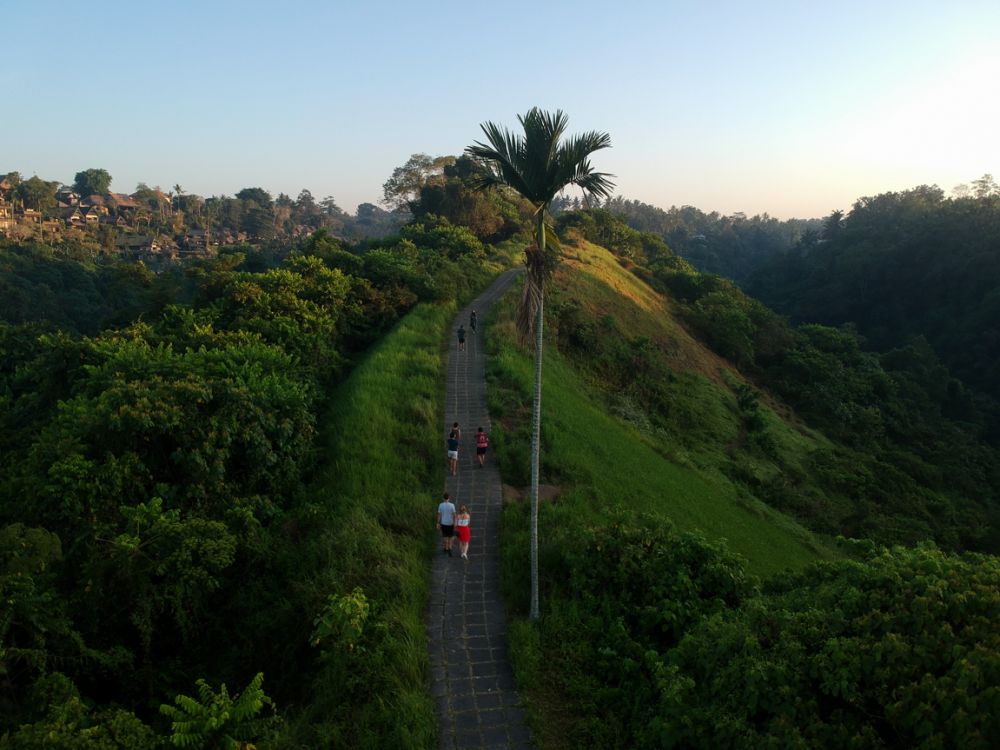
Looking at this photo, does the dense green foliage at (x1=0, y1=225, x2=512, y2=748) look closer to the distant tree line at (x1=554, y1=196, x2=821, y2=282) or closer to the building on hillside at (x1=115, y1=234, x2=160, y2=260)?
the building on hillside at (x1=115, y1=234, x2=160, y2=260)

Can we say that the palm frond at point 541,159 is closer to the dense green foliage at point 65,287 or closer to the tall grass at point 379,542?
the tall grass at point 379,542

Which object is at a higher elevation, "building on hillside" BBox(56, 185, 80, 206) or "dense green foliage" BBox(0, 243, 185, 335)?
"building on hillside" BBox(56, 185, 80, 206)

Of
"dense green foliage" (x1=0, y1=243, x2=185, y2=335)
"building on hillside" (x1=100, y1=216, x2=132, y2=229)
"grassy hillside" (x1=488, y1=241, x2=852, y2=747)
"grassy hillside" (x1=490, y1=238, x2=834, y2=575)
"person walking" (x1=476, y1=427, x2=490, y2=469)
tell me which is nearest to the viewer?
"grassy hillside" (x1=488, y1=241, x2=852, y2=747)

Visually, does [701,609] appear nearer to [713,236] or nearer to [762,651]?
[762,651]

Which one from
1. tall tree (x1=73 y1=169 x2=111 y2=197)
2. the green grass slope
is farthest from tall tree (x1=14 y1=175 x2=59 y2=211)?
the green grass slope

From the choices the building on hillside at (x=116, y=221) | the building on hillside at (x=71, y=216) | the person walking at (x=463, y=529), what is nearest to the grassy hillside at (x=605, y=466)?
the person walking at (x=463, y=529)

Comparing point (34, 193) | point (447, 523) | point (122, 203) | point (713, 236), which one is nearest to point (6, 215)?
point (34, 193)
